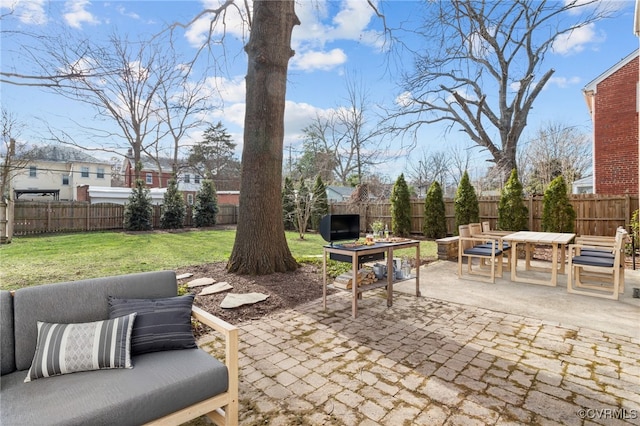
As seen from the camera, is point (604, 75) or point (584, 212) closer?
point (584, 212)

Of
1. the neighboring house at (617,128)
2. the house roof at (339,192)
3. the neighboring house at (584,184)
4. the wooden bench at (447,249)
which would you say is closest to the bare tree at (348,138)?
the house roof at (339,192)

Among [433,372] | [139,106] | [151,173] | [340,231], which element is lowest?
[433,372]

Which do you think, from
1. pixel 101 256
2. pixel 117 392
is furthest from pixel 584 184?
pixel 101 256

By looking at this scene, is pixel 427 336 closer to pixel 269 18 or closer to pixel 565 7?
pixel 269 18

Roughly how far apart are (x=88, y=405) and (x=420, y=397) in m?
1.95

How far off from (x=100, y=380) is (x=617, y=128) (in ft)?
48.8

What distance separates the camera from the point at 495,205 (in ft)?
35.2

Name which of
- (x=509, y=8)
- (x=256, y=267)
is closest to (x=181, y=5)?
(x=256, y=267)

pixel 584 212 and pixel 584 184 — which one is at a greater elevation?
pixel 584 184

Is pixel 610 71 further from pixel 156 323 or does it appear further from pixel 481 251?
pixel 156 323

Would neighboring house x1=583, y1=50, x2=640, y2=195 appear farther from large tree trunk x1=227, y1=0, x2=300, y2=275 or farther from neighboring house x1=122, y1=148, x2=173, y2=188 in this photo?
neighboring house x1=122, y1=148, x2=173, y2=188

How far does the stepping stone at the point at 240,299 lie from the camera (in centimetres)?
406

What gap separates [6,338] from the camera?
1.72m

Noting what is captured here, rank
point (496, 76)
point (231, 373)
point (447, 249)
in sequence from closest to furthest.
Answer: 1. point (231, 373)
2. point (447, 249)
3. point (496, 76)
